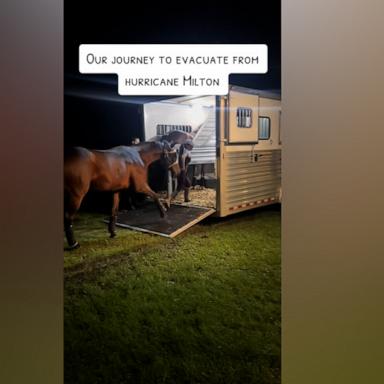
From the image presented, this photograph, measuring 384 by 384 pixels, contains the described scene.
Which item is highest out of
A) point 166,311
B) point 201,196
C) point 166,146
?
point 166,146

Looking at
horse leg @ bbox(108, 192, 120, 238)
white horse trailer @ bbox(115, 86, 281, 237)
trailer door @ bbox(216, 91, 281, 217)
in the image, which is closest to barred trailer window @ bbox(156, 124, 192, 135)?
white horse trailer @ bbox(115, 86, 281, 237)

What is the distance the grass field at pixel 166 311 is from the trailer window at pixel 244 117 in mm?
530

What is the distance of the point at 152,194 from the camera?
2141 mm

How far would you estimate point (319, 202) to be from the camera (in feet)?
6.93

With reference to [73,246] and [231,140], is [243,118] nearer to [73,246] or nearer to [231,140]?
[231,140]

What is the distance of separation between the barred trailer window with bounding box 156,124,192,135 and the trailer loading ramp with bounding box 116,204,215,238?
36cm

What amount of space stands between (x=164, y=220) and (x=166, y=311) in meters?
0.44

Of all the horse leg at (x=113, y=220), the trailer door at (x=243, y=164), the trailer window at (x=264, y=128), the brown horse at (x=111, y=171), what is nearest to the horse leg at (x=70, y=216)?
the brown horse at (x=111, y=171)

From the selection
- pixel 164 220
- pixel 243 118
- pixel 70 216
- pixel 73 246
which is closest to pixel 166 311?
pixel 164 220

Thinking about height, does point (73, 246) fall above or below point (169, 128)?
below

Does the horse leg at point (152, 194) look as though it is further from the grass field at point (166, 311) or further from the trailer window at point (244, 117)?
the trailer window at point (244, 117)

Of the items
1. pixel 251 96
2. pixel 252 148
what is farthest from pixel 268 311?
pixel 251 96

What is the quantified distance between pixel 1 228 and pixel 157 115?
0.91m

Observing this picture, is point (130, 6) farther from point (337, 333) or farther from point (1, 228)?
point (337, 333)
